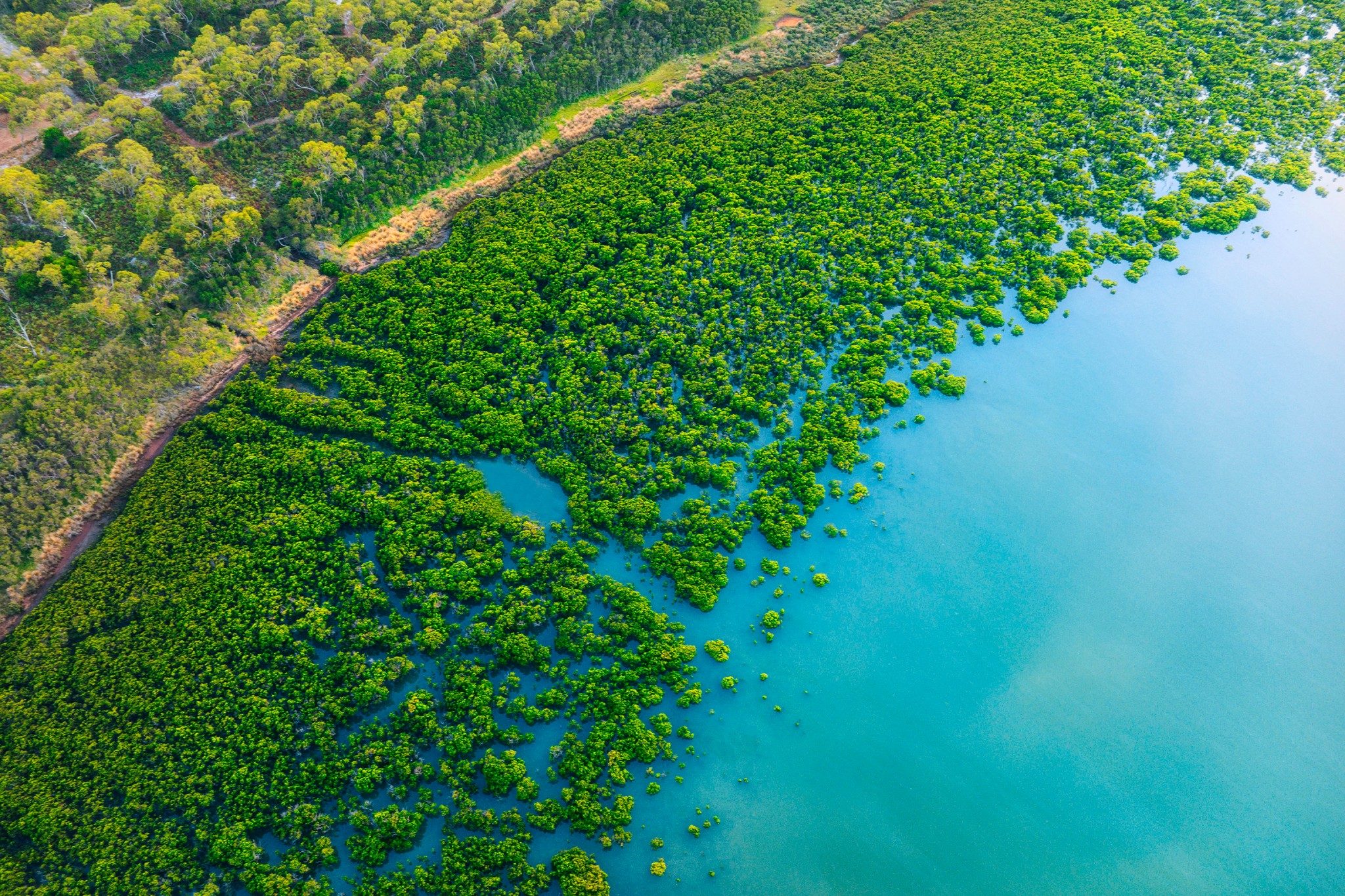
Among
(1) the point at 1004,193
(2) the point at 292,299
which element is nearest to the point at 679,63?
(1) the point at 1004,193

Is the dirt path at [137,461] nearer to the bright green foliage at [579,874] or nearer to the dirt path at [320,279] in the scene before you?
the dirt path at [320,279]

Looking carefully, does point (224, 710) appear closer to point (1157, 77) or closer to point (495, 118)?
point (495, 118)

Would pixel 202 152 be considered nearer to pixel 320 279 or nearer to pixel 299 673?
pixel 320 279

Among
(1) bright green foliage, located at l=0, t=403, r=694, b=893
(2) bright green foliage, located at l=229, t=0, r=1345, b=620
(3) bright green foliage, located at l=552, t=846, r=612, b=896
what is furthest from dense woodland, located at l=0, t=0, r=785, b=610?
(3) bright green foliage, located at l=552, t=846, r=612, b=896

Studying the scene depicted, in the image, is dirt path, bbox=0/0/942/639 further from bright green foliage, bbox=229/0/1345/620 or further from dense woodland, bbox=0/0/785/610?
bright green foliage, bbox=229/0/1345/620

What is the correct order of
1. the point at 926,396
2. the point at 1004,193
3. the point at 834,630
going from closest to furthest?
the point at 834,630 < the point at 926,396 < the point at 1004,193
